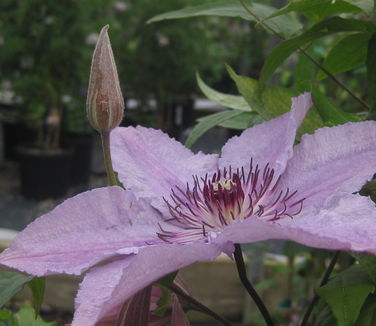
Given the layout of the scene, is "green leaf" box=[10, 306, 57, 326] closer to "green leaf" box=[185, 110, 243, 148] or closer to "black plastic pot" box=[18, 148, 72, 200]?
"green leaf" box=[185, 110, 243, 148]

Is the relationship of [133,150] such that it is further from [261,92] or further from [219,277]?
[219,277]

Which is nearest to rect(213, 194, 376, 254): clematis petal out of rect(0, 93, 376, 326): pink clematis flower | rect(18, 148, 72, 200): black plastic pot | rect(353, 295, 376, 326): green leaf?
rect(0, 93, 376, 326): pink clematis flower

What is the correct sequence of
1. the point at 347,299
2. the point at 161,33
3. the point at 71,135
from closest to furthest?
the point at 347,299, the point at 71,135, the point at 161,33

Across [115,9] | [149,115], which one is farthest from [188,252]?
[149,115]

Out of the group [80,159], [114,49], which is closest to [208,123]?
[80,159]

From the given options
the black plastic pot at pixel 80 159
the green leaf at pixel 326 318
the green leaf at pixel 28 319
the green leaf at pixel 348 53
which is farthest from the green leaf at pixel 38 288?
the black plastic pot at pixel 80 159
